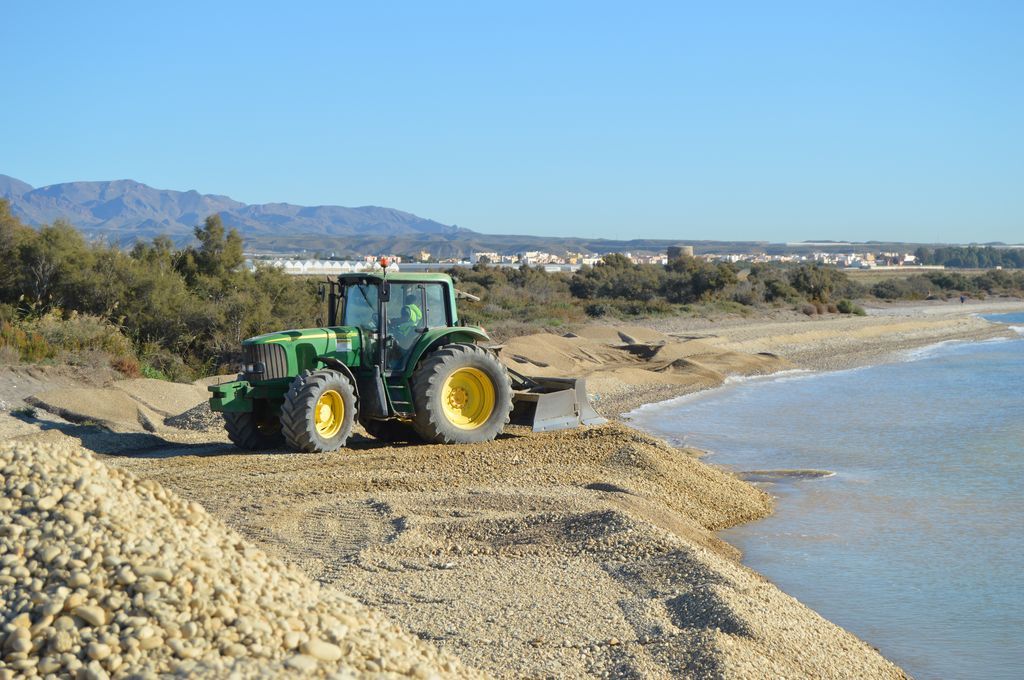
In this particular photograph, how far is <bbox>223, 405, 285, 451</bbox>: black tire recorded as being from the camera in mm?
11828

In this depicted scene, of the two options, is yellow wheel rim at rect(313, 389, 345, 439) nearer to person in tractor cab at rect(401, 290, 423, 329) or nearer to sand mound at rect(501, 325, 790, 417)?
person in tractor cab at rect(401, 290, 423, 329)

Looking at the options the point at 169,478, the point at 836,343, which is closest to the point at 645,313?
the point at 836,343

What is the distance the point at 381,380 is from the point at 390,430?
1.41 m

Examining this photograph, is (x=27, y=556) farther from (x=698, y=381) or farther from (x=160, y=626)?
(x=698, y=381)

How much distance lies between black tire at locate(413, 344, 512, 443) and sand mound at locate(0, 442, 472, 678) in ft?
20.9

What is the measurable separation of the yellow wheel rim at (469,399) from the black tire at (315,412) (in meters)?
1.21

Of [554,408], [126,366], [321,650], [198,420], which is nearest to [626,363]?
[126,366]

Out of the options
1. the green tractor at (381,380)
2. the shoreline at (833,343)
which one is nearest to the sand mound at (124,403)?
the green tractor at (381,380)

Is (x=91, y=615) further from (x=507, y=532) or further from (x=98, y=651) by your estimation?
(x=507, y=532)

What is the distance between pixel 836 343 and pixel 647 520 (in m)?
26.9

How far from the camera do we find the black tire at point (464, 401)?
11664 mm

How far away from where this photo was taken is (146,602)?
4.34 meters

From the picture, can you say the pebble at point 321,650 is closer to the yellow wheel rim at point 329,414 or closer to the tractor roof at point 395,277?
the yellow wheel rim at point 329,414

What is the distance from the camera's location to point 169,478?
10.1 meters
